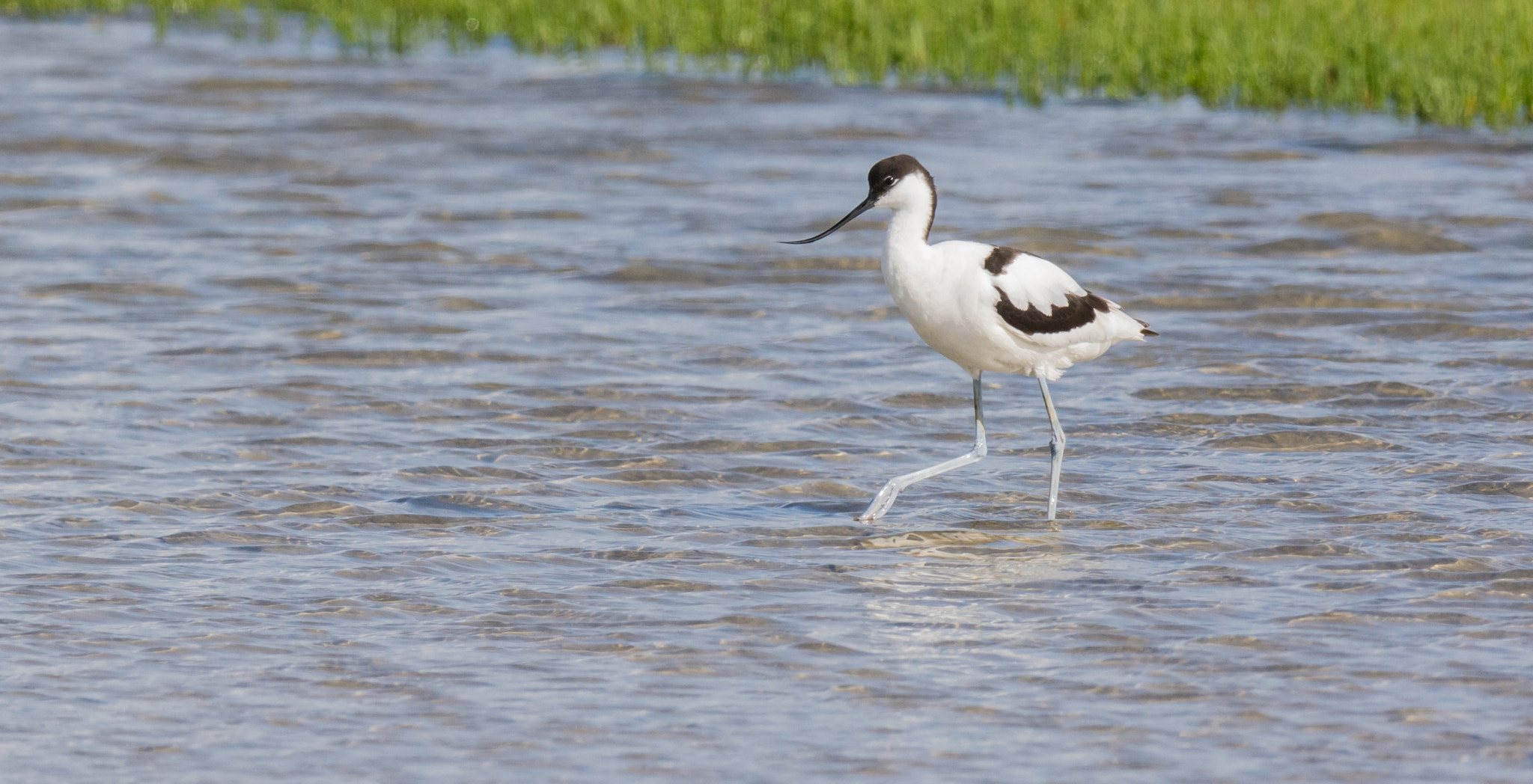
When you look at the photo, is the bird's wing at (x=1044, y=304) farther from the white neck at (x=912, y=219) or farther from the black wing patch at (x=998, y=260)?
the white neck at (x=912, y=219)

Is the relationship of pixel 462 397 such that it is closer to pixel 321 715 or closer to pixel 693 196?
pixel 321 715

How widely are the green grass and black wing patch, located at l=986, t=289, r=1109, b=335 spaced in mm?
9343

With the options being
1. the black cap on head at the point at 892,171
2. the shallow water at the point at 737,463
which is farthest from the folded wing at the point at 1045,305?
the shallow water at the point at 737,463

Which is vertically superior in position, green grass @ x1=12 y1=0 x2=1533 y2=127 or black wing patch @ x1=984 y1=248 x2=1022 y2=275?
green grass @ x1=12 y1=0 x2=1533 y2=127

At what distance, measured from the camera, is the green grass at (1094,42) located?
1661cm

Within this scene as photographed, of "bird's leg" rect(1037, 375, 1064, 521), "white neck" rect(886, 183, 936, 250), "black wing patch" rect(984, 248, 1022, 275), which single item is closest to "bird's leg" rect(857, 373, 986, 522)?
"bird's leg" rect(1037, 375, 1064, 521)

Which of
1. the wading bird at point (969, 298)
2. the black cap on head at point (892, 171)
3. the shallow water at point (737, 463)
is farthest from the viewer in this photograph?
the black cap on head at point (892, 171)

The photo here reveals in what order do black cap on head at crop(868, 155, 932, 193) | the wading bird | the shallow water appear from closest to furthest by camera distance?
the shallow water
the wading bird
black cap on head at crop(868, 155, 932, 193)

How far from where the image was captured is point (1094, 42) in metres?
18.1

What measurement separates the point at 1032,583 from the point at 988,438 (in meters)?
2.37

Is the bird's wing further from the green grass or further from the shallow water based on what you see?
the green grass

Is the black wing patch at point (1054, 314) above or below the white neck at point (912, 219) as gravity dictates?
below

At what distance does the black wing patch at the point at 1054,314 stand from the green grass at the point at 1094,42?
9343mm

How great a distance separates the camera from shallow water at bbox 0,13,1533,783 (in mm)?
5469
